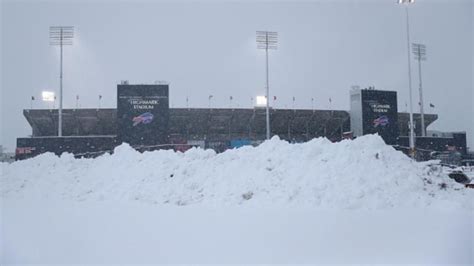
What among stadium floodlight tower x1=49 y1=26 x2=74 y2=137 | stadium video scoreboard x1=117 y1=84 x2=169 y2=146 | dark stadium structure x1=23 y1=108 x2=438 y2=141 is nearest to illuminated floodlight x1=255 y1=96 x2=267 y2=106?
dark stadium structure x1=23 y1=108 x2=438 y2=141

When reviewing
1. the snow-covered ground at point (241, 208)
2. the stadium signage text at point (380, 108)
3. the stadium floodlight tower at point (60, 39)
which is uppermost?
the stadium floodlight tower at point (60, 39)

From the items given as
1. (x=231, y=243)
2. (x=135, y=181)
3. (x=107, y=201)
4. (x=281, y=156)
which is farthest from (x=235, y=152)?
(x=231, y=243)

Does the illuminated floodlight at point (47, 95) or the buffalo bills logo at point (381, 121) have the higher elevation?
the illuminated floodlight at point (47, 95)

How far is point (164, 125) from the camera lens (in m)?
29.6

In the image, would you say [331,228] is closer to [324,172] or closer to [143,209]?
[324,172]

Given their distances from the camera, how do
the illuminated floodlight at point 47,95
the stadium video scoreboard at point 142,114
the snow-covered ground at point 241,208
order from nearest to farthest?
the snow-covered ground at point 241,208 → the stadium video scoreboard at point 142,114 → the illuminated floodlight at point 47,95

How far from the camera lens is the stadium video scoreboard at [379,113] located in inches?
1388

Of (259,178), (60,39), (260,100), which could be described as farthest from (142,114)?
(259,178)

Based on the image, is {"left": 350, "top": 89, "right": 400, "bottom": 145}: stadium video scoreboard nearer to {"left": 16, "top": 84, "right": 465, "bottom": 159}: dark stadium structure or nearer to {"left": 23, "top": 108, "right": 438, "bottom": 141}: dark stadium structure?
{"left": 16, "top": 84, "right": 465, "bottom": 159}: dark stadium structure

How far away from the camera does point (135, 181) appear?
1387 cm

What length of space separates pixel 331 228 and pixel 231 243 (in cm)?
242

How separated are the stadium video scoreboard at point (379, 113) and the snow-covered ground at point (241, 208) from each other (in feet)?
77.0

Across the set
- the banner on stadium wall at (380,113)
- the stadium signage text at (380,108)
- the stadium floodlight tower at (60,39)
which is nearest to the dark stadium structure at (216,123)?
the banner on stadium wall at (380,113)

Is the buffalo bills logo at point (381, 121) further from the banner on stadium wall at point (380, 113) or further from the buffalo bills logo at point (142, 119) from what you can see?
the buffalo bills logo at point (142, 119)
